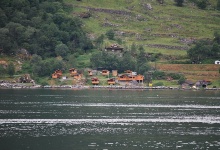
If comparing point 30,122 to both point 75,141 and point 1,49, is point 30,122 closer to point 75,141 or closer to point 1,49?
point 75,141

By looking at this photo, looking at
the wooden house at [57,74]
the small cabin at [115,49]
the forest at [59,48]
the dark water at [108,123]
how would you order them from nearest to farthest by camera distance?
1. the dark water at [108,123]
2. the wooden house at [57,74]
3. the forest at [59,48]
4. the small cabin at [115,49]

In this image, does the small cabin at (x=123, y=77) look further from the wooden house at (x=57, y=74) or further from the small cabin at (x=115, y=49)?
the small cabin at (x=115, y=49)

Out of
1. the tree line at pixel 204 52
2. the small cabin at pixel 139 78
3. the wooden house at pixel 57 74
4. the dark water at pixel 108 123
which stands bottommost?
the dark water at pixel 108 123

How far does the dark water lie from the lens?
213ft

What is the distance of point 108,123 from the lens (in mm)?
83062

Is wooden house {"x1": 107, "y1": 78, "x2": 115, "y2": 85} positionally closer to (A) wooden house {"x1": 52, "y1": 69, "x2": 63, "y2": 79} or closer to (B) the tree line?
(A) wooden house {"x1": 52, "y1": 69, "x2": 63, "y2": 79}

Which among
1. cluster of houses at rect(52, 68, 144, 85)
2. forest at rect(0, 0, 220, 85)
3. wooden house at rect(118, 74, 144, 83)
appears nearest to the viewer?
cluster of houses at rect(52, 68, 144, 85)

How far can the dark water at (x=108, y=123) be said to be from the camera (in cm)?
6481

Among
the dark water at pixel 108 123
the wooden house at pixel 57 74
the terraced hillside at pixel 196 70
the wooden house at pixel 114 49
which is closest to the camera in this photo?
the dark water at pixel 108 123

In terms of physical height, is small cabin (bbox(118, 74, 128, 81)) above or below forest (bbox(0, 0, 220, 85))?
below

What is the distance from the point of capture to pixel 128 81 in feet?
545

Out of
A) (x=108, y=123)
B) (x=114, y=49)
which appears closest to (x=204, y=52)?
(x=114, y=49)

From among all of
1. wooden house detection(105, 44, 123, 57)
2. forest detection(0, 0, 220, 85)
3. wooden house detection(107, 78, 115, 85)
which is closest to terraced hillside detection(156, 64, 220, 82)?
forest detection(0, 0, 220, 85)

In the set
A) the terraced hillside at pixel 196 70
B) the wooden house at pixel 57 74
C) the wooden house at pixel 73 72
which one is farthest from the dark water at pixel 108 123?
the terraced hillside at pixel 196 70
